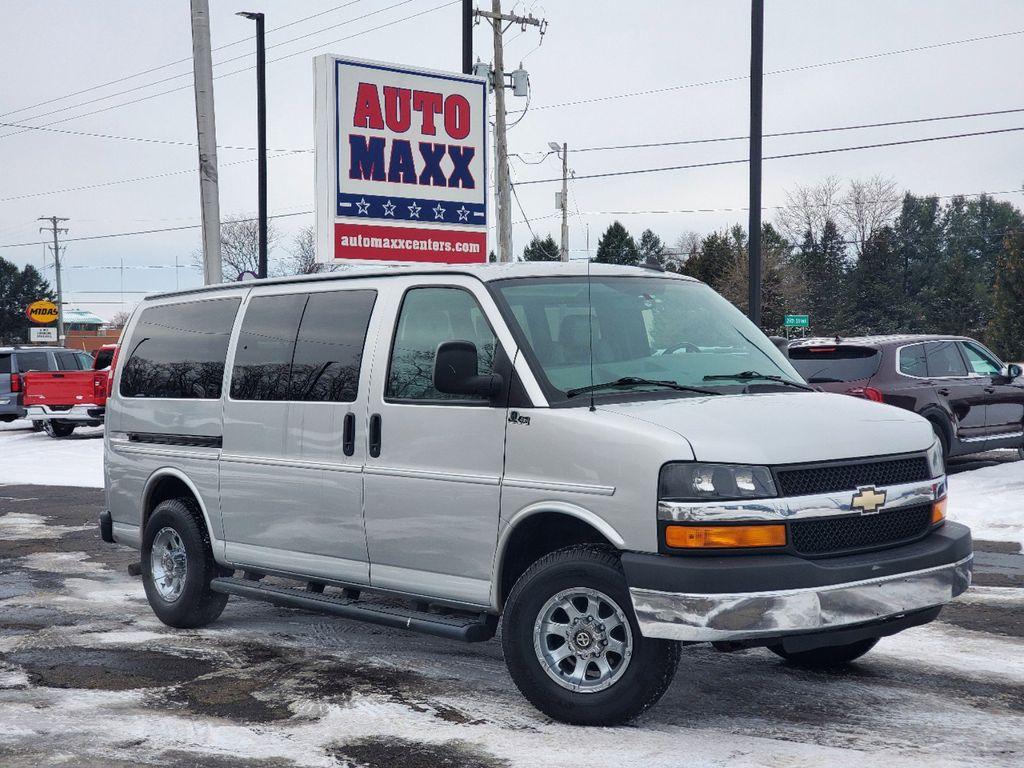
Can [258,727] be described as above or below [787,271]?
below

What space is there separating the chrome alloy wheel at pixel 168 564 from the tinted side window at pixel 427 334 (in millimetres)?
2412

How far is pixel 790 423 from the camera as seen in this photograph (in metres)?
5.25

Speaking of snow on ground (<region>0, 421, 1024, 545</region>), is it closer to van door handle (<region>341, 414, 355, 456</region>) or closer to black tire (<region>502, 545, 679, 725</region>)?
black tire (<region>502, 545, 679, 725</region>)

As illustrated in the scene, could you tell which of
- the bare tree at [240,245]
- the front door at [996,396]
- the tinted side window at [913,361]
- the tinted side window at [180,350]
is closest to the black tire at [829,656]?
the tinted side window at [180,350]

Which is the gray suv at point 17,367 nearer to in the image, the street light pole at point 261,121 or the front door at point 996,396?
the street light pole at point 261,121

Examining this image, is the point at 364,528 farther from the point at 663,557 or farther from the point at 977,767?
the point at 977,767

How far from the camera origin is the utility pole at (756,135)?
17250 millimetres

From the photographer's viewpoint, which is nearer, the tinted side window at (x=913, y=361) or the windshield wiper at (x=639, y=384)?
the windshield wiper at (x=639, y=384)

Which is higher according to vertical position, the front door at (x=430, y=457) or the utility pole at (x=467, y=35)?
the utility pole at (x=467, y=35)

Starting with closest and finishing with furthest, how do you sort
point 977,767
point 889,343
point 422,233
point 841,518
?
point 977,767 → point 841,518 → point 889,343 → point 422,233

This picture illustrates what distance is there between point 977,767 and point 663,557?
1424 millimetres

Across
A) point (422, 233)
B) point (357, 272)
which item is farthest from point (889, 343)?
point (357, 272)

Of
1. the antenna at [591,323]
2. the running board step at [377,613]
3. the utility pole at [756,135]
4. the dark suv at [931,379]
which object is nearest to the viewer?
the antenna at [591,323]

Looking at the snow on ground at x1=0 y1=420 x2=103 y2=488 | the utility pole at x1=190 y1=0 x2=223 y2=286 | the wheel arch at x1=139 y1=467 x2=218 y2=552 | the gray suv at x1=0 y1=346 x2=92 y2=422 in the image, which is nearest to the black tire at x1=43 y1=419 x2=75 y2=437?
the snow on ground at x1=0 y1=420 x2=103 y2=488
